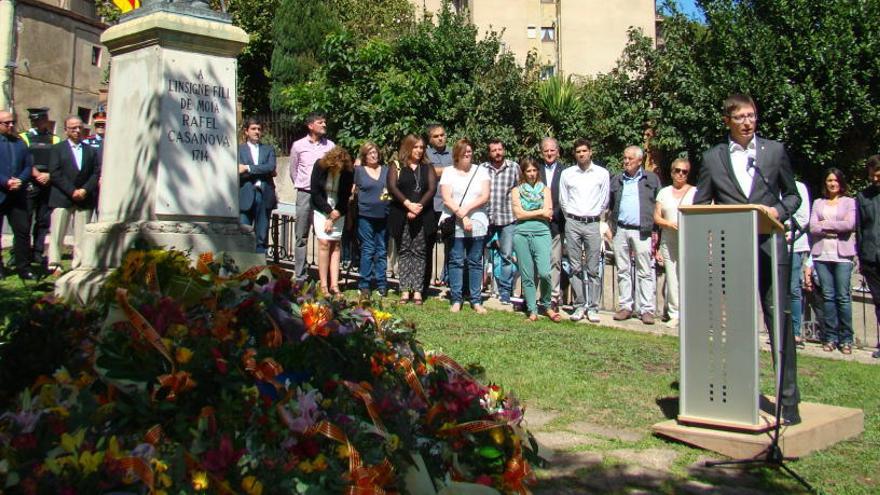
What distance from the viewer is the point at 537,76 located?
1211 inches

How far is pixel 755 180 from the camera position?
20.8ft

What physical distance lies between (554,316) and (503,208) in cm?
159

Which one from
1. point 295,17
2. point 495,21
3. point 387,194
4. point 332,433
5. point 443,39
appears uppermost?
point 495,21

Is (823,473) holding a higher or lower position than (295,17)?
lower

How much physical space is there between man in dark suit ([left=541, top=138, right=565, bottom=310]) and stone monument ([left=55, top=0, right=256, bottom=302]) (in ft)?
18.9

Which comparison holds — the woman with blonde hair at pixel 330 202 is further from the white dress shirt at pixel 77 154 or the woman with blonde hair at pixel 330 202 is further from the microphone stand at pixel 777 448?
the microphone stand at pixel 777 448

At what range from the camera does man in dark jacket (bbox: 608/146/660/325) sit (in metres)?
11.3

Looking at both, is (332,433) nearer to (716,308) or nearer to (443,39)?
(716,308)

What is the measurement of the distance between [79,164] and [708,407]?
9.07 metres

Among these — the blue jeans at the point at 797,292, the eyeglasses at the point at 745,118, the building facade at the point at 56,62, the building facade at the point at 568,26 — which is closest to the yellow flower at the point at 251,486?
the eyeglasses at the point at 745,118

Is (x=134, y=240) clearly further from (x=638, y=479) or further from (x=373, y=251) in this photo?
(x=373, y=251)

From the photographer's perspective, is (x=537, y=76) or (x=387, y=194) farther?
(x=537, y=76)

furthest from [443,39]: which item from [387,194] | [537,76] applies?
[387,194]

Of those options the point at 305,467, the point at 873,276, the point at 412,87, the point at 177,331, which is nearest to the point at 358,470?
the point at 305,467
